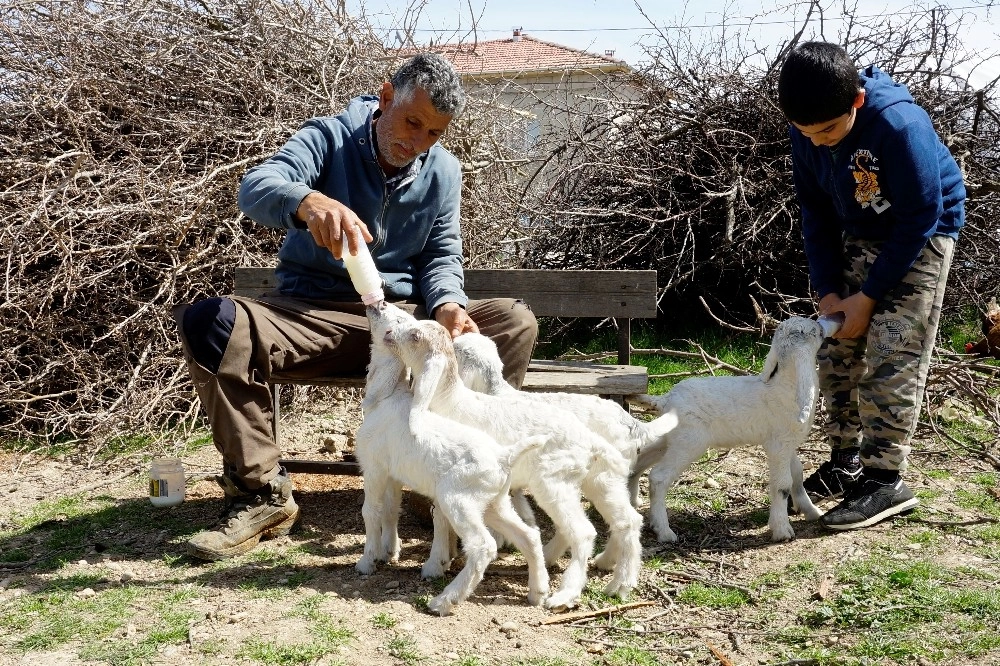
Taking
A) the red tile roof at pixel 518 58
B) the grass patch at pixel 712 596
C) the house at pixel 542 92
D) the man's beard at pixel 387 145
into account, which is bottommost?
the grass patch at pixel 712 596

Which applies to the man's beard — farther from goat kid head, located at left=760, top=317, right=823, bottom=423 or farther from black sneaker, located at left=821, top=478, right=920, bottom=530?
black sneaker, located at left=821, top=478, right=920, bottom=530

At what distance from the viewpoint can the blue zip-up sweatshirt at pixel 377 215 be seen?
450 cm

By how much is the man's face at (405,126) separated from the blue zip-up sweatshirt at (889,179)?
5.80ft

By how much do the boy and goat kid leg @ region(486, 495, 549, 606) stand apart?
59.0 inches

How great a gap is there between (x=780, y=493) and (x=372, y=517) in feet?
5.92

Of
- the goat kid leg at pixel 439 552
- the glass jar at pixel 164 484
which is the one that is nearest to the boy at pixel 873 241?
the goat kid leg at pixel 439 552

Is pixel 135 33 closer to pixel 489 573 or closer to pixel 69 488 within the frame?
pixel 69 488

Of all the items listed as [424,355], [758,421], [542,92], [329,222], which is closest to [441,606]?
[424,355]

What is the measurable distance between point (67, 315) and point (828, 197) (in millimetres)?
4895

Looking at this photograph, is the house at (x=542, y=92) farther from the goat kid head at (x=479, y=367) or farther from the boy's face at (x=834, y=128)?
the goat kid head at (x=479, y=367)

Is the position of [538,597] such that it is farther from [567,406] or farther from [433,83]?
[433,83]

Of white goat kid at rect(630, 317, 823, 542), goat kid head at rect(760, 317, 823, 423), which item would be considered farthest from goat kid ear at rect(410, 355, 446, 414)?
goat kid head at rect(760, 317, 823, 423)

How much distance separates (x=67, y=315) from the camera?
20.8 feet

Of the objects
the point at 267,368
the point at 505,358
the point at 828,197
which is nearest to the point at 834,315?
the point at 828,197
